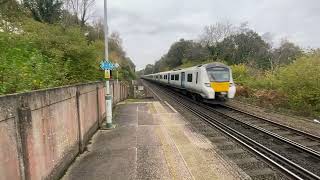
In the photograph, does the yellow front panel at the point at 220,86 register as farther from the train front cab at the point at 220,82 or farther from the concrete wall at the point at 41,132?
the concrete wall at the point at 41,132

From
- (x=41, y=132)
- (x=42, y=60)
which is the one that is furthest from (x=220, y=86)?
(x=41, y=132)

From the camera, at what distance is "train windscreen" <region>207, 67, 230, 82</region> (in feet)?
64.5

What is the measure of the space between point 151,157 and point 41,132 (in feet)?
11.1

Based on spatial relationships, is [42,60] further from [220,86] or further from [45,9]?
[45,9]

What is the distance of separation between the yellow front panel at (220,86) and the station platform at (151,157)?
23.5 feet

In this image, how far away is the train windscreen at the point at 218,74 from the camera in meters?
19.7

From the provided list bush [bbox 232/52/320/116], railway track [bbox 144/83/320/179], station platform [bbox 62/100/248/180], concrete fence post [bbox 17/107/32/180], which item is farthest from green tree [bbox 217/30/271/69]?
concrete fence post [bbox 17/107/32/180]

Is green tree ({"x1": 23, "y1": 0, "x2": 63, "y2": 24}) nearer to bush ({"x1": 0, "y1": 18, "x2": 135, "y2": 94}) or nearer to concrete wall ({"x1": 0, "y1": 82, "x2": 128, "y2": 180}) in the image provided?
bush ({"x1": 0, "y1": 18, "x2": 135, "y2": 94})

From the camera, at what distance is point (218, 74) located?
64.8 ft

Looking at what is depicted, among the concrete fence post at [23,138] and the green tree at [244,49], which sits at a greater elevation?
the green tree at [244,49]

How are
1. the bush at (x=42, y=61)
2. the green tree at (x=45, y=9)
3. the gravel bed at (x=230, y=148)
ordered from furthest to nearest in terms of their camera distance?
1. the green tree at (x=45, y=9)
2. the gravel bed at (x=230, y=148)
3. the bush at (x=42, y=61)

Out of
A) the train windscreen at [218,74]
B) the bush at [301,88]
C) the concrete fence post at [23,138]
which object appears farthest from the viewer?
the train windscreen at [218,74]

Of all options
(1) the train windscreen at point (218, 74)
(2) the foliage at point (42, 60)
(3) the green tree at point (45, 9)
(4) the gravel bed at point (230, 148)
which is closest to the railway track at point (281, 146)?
(4) the gravel bed at point (230, 148)

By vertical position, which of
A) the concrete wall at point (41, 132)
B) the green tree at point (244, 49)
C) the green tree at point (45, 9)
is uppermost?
the green tree at point (45, 9)
